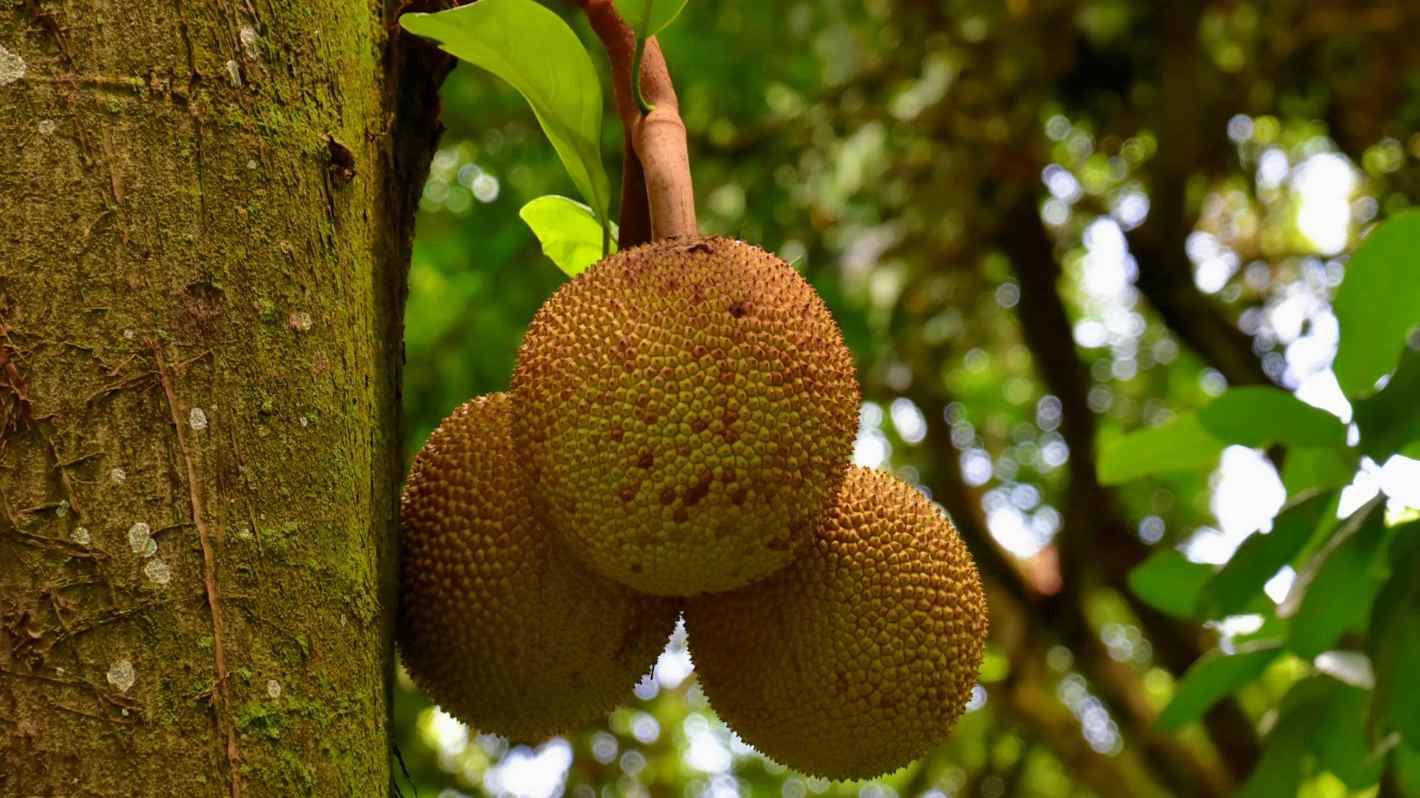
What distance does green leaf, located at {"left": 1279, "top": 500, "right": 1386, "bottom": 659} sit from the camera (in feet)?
4.27

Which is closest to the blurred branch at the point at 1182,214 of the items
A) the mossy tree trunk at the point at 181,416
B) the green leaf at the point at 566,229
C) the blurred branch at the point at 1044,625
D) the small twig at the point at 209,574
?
the blurred branch at the point at 1044,625

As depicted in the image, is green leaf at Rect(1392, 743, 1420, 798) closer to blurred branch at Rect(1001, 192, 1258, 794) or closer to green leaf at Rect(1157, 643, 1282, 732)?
green leaf at Rect(1157, 643, 1282, 732)

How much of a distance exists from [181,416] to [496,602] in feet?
0.99

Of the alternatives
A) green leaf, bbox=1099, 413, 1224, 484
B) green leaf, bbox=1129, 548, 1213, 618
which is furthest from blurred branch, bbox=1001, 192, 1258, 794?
green leaf, bbox=1099, 413, 1224, 484

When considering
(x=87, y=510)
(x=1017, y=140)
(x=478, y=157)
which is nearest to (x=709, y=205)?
(x=478, y=157)

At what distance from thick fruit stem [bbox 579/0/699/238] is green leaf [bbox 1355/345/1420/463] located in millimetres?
672

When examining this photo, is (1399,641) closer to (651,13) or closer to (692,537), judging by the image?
(692,537)

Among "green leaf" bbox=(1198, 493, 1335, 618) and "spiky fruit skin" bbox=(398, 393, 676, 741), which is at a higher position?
"spiky fruit skin" bbox=(398, 393, 676, 741)

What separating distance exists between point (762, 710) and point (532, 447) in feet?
0.92

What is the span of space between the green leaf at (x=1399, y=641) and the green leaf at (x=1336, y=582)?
0.03 meters

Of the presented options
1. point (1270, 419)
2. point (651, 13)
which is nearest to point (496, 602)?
point (651, 13)

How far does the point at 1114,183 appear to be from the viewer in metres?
3.91

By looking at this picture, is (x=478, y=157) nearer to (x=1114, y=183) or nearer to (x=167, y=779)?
(x=1114, y=183)

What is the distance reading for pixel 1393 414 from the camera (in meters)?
1.27
